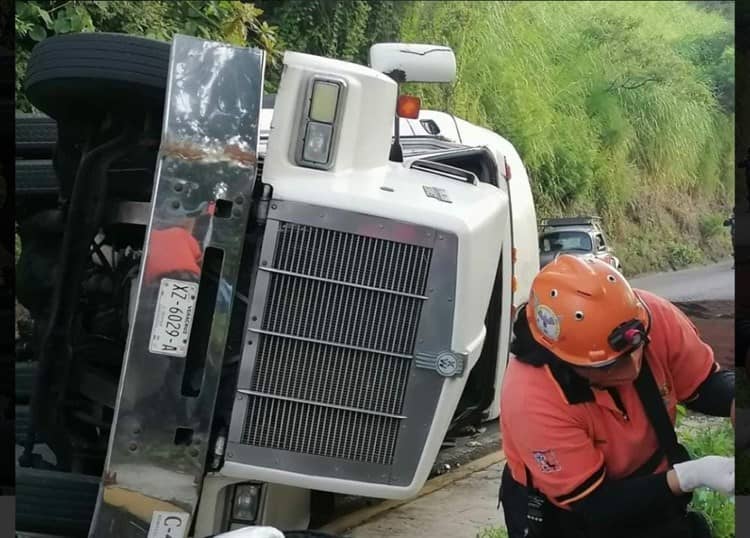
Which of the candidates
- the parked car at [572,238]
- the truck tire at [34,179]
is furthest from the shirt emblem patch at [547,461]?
the truck tire at [34,179]

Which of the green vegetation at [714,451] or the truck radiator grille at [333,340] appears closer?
the truck radiator grille at [333,340]

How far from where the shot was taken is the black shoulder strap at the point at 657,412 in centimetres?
225

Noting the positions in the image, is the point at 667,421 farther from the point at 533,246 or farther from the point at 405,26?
the point at 405,26

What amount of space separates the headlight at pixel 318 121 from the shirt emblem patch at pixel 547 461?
0.85 metres

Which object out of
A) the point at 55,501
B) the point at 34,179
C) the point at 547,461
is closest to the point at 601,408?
the point at 547,461

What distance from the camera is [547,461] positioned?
2.21 metres

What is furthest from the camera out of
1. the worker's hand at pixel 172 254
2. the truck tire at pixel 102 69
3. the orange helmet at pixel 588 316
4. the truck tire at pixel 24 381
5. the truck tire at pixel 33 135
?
the truck tire at pixel 33 135

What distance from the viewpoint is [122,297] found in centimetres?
276

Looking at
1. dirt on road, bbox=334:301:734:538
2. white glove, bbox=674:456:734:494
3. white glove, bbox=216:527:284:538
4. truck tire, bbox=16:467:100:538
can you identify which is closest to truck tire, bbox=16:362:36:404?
truck tire, bbox=16:467:100:538

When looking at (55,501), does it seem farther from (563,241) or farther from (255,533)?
(563,241)

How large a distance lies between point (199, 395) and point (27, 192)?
105 cm

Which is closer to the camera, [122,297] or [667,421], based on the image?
[667,421]

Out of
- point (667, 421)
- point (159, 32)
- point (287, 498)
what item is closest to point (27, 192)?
point (159, 32)

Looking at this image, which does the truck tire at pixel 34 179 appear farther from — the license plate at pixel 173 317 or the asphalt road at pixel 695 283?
the asphalt road at pixel 695 283
